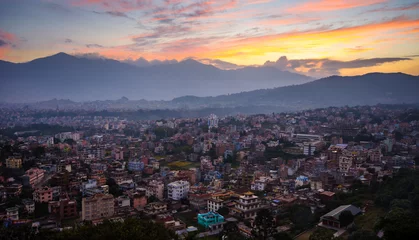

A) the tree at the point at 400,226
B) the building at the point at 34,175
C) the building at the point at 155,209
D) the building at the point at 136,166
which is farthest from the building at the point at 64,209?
the tree at the point at 400,226

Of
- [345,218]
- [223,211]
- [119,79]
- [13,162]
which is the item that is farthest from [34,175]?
[119,79]

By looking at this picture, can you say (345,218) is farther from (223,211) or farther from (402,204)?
(223,211)

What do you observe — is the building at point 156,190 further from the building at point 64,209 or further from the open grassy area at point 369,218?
the open grassy area at point 369,218

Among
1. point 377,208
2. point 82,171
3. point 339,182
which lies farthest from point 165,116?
point 377,208

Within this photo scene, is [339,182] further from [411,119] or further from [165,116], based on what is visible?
[165,116]

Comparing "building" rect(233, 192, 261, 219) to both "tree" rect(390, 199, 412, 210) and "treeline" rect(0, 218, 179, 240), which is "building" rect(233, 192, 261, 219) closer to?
"tree" rect(390, 199, 412, 210)

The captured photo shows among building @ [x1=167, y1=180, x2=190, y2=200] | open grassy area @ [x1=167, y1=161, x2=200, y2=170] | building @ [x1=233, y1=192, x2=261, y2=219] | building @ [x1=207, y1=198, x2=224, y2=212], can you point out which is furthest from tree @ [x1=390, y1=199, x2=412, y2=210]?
open grassy area @ [x1=167, y1=161, x2=200, y2=170]
